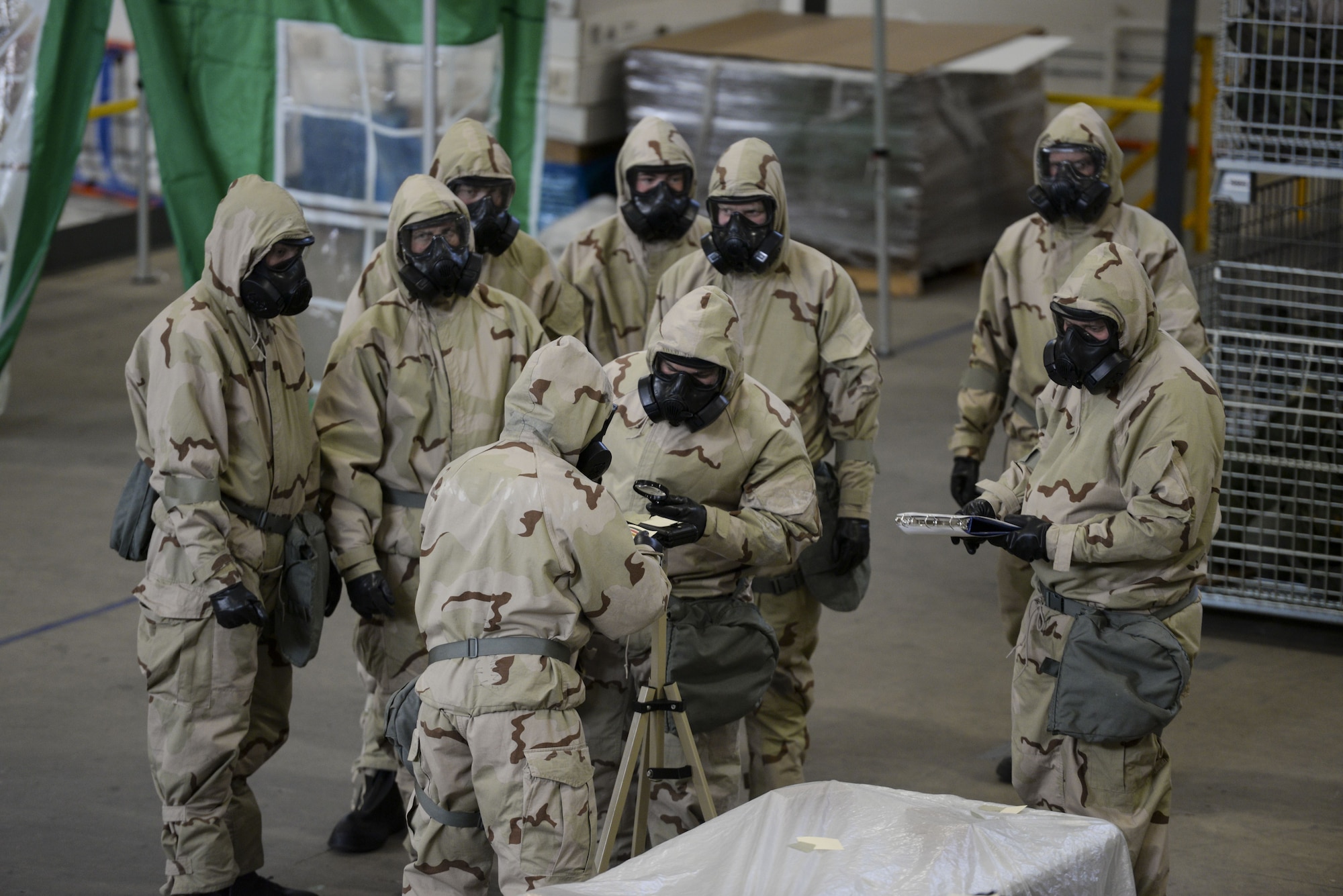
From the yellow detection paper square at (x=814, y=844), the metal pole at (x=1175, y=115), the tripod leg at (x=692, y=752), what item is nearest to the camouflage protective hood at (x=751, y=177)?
the tripod leg at (x=692, y=752)

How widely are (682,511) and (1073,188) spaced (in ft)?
6.87

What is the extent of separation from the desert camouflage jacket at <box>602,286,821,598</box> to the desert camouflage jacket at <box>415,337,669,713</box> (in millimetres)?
565

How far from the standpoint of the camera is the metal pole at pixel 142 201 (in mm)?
11305

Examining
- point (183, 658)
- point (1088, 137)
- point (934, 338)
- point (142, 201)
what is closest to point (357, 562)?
point (183, 658)

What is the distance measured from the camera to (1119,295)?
386 centimetres

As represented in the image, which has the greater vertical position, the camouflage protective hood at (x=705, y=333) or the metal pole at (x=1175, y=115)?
the metal pole at (x=1175, y=115)

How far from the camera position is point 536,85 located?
8.20 metres

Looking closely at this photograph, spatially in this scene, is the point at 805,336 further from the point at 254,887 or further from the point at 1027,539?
the point at 254,887

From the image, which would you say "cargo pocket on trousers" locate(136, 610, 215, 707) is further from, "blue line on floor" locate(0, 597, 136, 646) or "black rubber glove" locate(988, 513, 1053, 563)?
"blue line on floor" locate(0, 597, 136, 646)

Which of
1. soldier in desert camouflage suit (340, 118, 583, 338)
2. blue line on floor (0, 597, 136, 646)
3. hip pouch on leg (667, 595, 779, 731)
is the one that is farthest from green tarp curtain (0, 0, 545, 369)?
hip pouch on leg (667, 595, 779, 731)

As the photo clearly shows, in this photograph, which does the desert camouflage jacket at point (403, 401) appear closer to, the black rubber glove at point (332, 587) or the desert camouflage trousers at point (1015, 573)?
the black rubber glove at point (332, 587)

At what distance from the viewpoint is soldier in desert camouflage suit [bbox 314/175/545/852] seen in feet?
14.6

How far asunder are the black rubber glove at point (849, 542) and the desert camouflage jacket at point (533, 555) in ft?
4.56

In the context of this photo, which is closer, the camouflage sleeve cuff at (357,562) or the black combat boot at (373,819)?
the camouflage sleeve cuff at (357,562)
